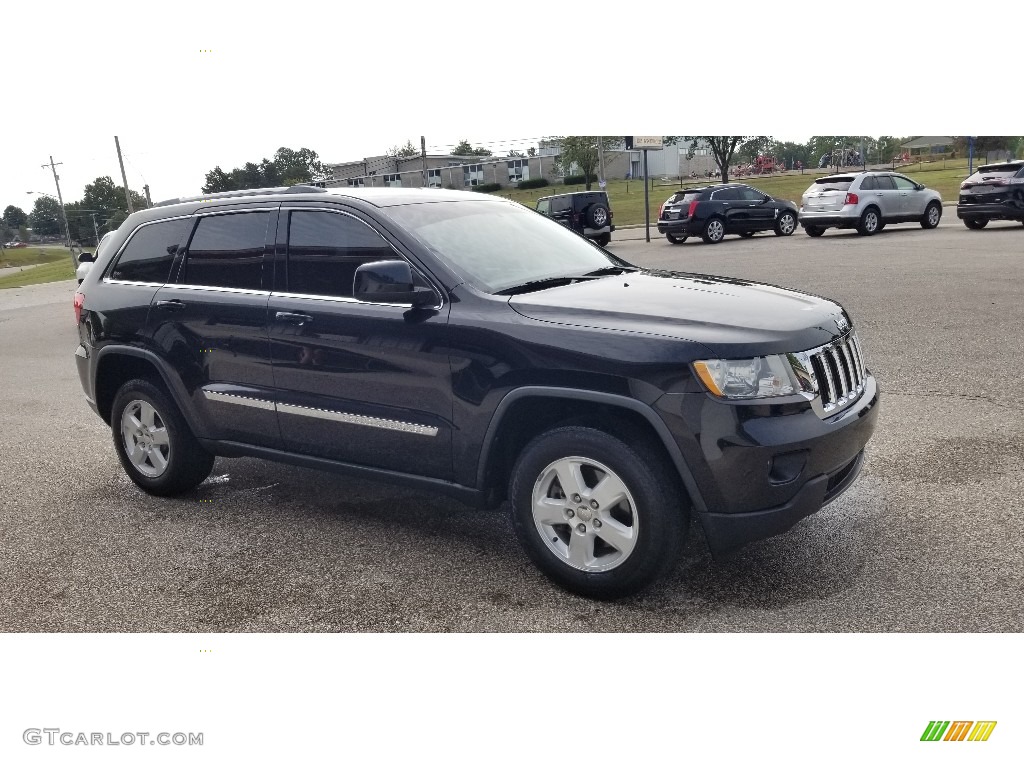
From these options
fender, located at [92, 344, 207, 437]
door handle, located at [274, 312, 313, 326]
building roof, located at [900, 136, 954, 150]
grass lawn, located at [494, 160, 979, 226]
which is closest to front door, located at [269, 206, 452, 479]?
door handle, located at [274, 312, 313, 326]

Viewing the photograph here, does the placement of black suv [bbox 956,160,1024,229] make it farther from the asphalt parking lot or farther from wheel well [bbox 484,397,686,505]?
wheel well [bbox 484,397,686,505]

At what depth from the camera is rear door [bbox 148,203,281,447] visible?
456 cm

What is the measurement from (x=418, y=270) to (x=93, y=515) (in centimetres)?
256

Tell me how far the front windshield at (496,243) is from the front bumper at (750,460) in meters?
1.18

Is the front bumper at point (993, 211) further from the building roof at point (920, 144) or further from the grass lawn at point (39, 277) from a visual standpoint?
the building roof at point (920, 144)

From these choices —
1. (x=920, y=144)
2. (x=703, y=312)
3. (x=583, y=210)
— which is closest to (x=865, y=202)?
(x=583, y=210)

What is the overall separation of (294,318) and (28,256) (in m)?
76.7

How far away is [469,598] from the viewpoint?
3781mm

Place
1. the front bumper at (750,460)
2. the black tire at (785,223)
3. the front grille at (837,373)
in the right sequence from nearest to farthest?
the front bumper at (750,460) < the front grille at (837,373) < the black tire at (785,223)

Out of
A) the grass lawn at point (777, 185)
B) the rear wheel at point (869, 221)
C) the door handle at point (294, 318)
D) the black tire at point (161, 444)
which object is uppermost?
the door handle at point (294, 318)

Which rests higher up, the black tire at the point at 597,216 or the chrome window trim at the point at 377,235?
the chrome window trim at the point at 377,235

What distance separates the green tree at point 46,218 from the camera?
42875 millimetres

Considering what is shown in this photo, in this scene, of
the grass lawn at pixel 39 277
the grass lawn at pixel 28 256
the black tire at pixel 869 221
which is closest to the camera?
the black tire at pixel 869 221

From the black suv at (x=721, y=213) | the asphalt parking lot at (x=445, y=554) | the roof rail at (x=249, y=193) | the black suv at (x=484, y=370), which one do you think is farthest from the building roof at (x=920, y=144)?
the black suv at (x=484, y=370)
